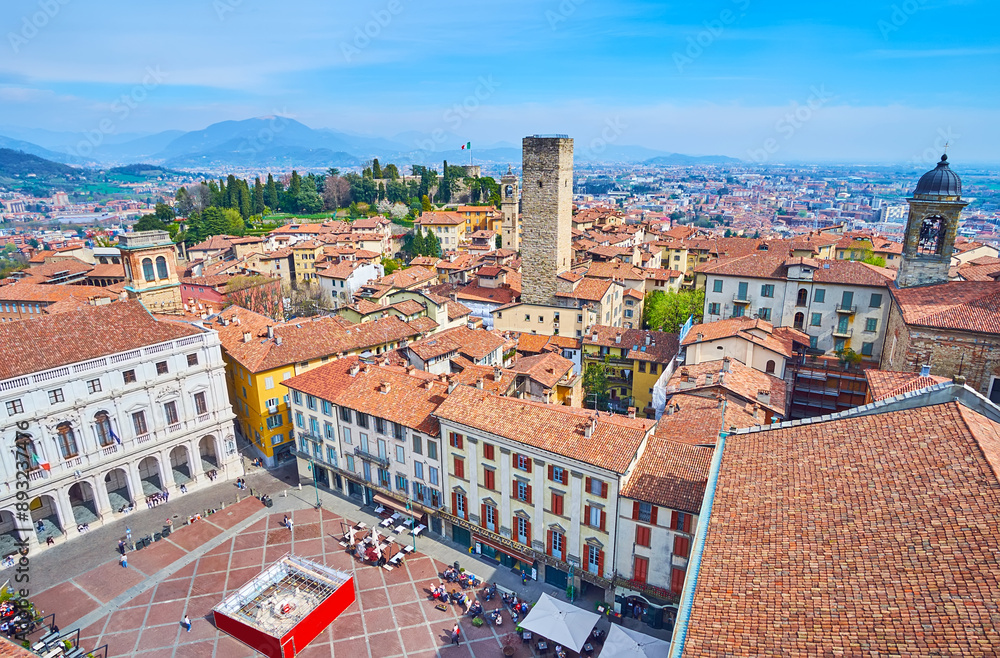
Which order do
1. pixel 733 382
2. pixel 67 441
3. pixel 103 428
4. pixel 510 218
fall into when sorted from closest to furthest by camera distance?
pixel 67 441
pixel 733 382
pixel 103 428
pixel 510 218

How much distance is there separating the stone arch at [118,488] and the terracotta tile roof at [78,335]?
865 cm

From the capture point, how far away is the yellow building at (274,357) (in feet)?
144

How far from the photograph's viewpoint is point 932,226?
127ft

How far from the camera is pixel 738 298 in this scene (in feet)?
178

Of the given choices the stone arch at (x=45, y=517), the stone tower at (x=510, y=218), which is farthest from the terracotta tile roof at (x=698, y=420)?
the stone tower at (x=510, y=218)

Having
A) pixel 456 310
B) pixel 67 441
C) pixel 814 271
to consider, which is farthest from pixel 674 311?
pixel 67 441

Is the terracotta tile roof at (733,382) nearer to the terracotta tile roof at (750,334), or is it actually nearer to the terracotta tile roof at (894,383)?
the terracotta tile roof at (750,334)

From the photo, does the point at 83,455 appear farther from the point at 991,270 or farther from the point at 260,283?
the point at 991,270

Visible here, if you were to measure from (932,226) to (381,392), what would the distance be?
3856cm

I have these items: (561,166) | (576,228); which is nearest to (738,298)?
(561,166)

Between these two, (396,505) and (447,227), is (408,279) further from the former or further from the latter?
(447,227)

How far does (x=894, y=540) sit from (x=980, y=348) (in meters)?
25.3

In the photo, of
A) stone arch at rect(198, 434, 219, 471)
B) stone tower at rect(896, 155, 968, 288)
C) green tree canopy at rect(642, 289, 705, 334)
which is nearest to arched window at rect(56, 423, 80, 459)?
stone arch at rect(198, 434, 219, 471)

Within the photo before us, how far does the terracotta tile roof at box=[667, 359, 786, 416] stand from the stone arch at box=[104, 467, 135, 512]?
37.5m
